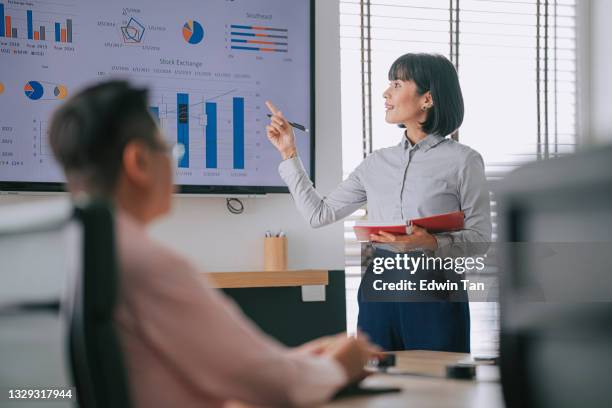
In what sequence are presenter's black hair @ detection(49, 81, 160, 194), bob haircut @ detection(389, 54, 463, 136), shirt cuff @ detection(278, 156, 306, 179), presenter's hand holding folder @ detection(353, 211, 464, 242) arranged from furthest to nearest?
shirt cuff @ detection(278, 156, 306, 179) < bob haircut @ detection(389, 54, 463, 136) < presenter's hand holding folder @ detection(353, 211, 464, 242) < presenter's black hair @ detection(49, 81, 160, 194)

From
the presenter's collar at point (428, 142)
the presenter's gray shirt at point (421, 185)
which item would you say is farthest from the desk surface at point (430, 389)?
the presenter's collar at point (428, 142)

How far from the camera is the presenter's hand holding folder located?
104 inches

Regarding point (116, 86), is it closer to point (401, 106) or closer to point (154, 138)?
point (154, 138)

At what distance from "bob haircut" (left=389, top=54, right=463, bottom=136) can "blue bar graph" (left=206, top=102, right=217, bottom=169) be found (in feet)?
3.12

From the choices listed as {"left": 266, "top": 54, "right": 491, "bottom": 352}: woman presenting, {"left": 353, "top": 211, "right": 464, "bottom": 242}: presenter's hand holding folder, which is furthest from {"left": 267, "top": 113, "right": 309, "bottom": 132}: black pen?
{"left": 353, "top": 211, "right": 464, "bottom": 242}: presenter's hand holding folder

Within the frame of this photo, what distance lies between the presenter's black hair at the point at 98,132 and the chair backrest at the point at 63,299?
0.10 m

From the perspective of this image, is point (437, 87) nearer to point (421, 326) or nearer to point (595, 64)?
point (421, 326)

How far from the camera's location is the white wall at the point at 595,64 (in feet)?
14.2

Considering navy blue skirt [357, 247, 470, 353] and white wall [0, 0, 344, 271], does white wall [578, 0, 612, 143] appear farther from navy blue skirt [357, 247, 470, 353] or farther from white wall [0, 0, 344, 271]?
navy blue skirt [357, 247, 470, 353]

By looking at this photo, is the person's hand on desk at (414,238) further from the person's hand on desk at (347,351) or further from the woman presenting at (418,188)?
the person's hand on desk at (347,351)

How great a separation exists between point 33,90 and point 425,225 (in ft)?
5.85

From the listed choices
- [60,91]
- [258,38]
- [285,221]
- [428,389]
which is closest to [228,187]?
[285,221]

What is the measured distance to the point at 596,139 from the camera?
786 mm

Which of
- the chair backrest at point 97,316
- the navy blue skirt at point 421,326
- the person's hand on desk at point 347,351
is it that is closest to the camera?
the chair backrest at point 97,316
